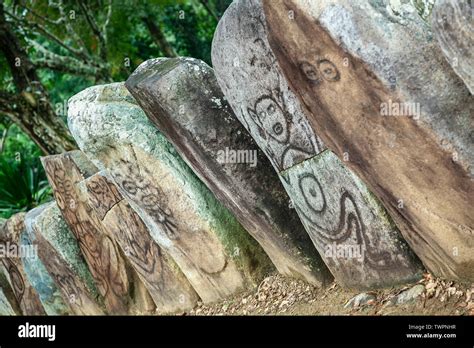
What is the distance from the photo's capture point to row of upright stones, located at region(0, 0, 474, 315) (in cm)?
449

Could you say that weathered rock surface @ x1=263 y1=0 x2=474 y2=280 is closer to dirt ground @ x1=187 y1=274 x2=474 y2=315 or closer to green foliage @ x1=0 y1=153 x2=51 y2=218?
dirt ground @ x1=187 y1=274 x2=474 y2=315

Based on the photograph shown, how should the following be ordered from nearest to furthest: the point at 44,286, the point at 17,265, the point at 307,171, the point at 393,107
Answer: the point at 393,107 < the point at 307,171 < the point at 44,286 < the point at 17,265

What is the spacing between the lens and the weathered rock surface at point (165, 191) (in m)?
6.41

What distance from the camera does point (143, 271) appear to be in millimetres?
7191

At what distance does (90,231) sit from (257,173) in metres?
2.21

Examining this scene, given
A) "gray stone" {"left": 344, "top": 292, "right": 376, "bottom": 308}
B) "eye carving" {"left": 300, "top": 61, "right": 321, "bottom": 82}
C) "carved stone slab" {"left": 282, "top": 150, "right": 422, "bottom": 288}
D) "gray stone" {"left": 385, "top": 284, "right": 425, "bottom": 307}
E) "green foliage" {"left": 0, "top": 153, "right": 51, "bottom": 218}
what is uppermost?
"green foliage" {"left": 0, "top": 153, "right": 51, "bottom": 218}

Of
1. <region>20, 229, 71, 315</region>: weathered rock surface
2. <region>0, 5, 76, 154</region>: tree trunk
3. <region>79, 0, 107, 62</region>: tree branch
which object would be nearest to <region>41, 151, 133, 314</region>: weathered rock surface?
<region>20, 229, 71, 315</region>: weathered rock surface

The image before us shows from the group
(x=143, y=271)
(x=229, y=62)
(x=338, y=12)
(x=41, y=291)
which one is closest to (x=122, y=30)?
(x=41, y=291)

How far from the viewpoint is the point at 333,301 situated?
5594 mm

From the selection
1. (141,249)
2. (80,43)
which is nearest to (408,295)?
(141,249)

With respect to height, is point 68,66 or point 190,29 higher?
point 190,29

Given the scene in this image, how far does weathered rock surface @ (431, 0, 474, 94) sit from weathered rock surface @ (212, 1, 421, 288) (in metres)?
1.24

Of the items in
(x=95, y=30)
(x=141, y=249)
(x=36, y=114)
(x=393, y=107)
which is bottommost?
(x=141, y=249)

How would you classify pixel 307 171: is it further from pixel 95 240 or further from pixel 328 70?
pixel 95 240
